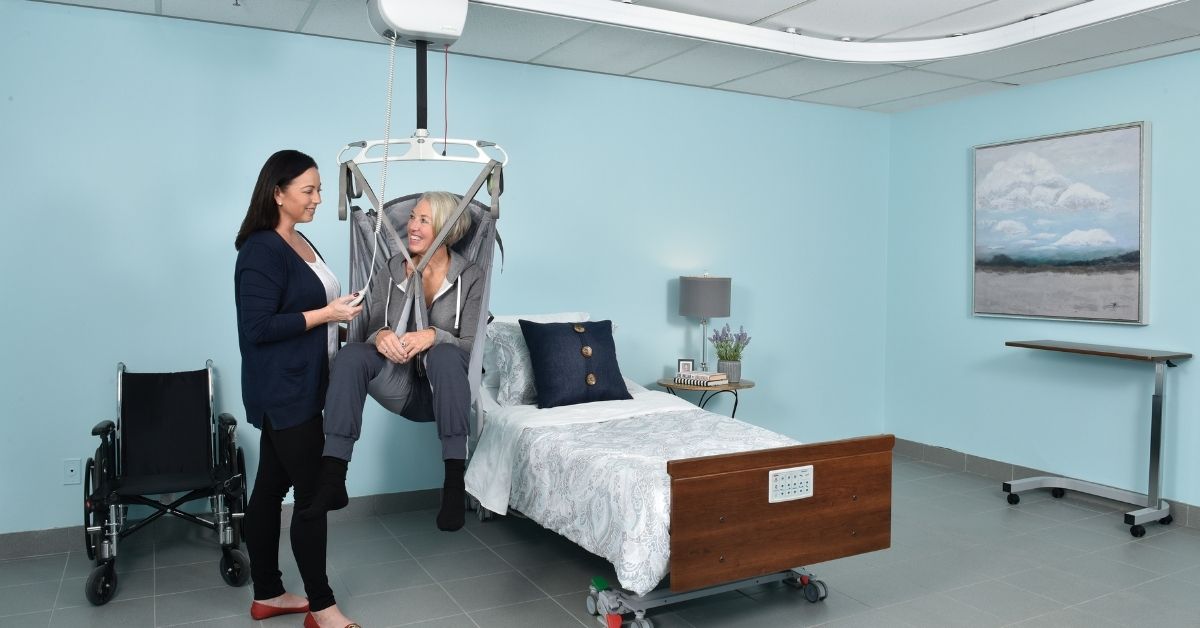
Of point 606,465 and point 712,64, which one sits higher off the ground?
point 712,64

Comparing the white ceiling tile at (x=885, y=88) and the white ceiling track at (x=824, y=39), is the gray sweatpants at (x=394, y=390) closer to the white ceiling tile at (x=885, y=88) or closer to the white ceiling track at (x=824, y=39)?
the white ceiling track at (x=824, y=39)

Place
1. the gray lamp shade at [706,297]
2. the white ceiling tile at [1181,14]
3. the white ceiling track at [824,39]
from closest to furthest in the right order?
1. the white ceiling tile at [1181,14]
2. the white ceiling track at [824,39]
3. the gray lamp shade at [706,297]

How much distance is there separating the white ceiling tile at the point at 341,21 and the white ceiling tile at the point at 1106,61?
147 inches

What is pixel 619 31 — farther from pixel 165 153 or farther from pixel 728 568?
pixel 728 568

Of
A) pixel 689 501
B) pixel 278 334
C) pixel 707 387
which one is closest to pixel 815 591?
pixel 689 501

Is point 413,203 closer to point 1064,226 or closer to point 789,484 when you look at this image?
Answer: point 789,484

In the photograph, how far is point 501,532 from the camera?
4566mm

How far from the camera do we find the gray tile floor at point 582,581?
3.47m

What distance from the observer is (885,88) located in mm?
5625

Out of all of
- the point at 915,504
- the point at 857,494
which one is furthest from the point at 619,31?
the point at 915,504

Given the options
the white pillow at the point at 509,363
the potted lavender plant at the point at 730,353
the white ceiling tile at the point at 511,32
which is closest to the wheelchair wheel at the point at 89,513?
the white pillow at the point at 509,363

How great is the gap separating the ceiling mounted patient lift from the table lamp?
7.58ft

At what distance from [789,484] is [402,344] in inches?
58.5

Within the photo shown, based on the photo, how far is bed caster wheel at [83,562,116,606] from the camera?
350 centimetres
